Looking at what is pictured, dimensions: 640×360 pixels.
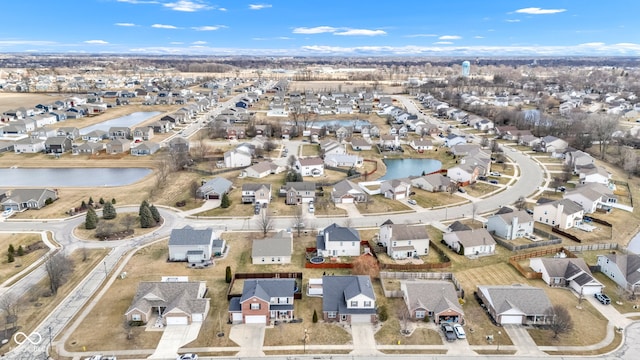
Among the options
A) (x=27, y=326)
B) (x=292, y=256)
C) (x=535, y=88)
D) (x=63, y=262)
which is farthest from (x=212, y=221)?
(x=535, y=88)

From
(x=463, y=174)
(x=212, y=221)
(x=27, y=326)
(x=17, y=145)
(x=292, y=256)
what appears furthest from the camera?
(x=17, y=145)

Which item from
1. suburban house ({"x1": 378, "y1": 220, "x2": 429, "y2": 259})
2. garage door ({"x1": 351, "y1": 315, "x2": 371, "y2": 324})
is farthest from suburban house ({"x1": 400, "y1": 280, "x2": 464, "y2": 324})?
suburban house ({"x1": 378, "y1": 220, "x2": 429, "y2": 259})

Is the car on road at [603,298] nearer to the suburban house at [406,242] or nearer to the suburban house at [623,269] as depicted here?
the suburban house at [623,269]

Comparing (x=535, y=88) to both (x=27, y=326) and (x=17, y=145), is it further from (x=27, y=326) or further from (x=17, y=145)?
(x=27, y=326)

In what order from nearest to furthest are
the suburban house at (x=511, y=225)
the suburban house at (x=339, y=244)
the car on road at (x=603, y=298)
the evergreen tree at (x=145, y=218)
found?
the car on road at (x=603, y=298) < the suburban house at (x=339, y=244) < the suburban house at (x=511, y=225) < the evergreen tree at (x=145, y=218)

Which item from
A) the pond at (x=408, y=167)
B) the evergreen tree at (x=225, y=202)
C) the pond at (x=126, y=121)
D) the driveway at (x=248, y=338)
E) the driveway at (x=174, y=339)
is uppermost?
the pond at (x=126, y=121)

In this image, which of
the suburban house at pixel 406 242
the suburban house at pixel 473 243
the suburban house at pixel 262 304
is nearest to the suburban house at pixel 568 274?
the suburban house at pixel 473 243

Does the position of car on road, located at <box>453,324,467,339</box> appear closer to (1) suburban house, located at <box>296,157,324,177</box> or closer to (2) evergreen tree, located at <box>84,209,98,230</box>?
(2) evergreen tree, located at <box>84,209,98,230</box>
